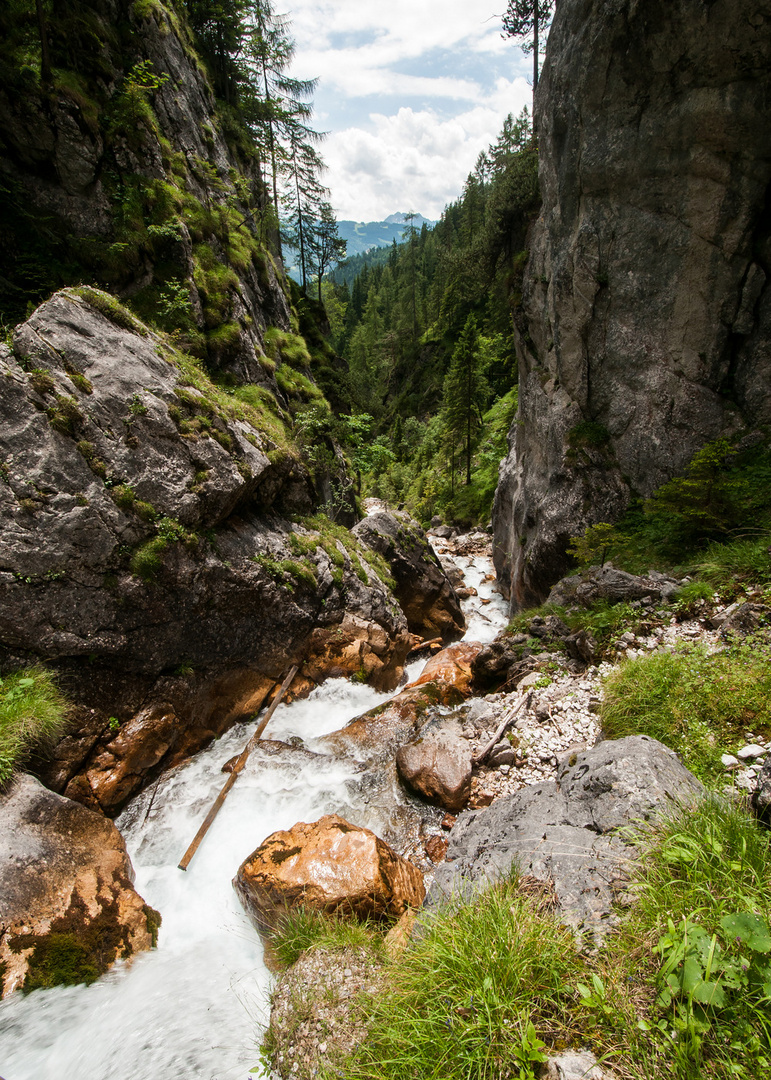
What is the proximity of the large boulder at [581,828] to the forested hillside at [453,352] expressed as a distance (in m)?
19.5

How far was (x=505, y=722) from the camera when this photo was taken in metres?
7.78

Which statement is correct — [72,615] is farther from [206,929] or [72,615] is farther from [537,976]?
[537,976]

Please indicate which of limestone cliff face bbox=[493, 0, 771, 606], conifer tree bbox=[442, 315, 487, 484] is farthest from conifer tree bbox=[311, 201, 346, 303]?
limestone cliff face bbox=[493, 0, 771, 606]

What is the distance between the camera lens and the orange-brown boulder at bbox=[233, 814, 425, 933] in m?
5.43

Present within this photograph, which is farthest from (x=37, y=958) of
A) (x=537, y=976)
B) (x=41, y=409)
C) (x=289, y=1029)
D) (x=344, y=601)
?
(x=344, y=601)

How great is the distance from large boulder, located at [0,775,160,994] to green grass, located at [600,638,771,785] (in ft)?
23.5

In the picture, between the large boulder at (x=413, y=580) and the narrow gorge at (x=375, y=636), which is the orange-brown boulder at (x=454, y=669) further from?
the large boulder at (x=413, y=580)

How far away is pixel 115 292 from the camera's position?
44.3ft

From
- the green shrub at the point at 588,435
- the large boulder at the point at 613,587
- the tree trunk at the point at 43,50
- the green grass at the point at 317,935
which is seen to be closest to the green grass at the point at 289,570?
the large boulder at the point at 613,587

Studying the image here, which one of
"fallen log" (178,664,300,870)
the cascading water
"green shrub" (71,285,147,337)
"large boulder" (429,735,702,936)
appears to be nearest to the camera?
"large boulder" (429,735,702,936)

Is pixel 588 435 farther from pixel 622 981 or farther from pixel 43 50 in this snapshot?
pixel 43 50

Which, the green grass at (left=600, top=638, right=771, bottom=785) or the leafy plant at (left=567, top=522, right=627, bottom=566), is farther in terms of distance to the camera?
the leafy plant at (left=567, top=522, right=627, bottom=566)

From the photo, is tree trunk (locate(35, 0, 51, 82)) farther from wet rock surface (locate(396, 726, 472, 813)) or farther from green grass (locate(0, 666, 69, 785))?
wet rock surface (locate(396, 726, 472, 813))

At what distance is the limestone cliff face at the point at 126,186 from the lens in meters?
12.1
